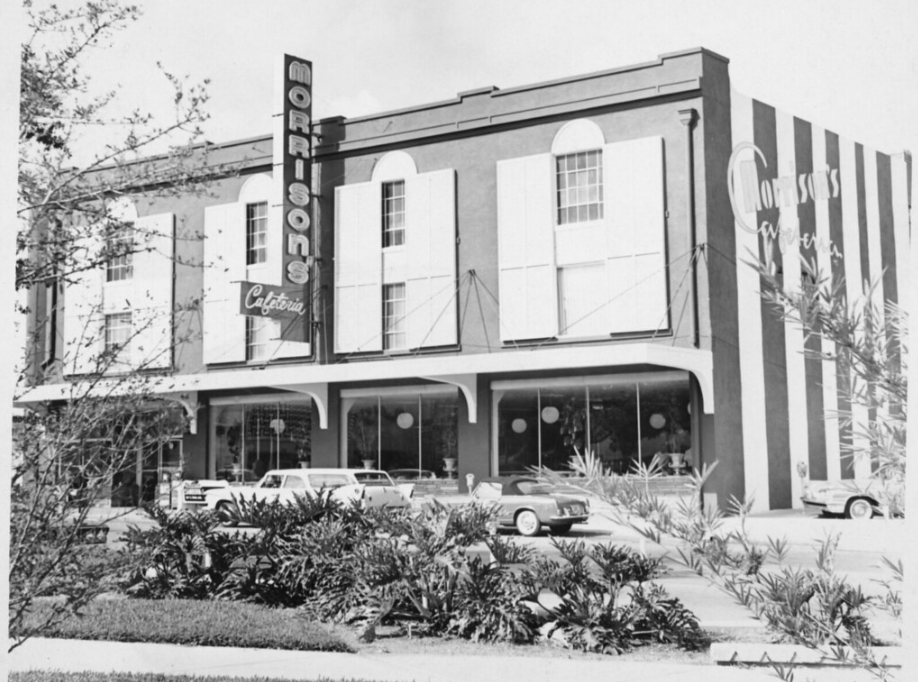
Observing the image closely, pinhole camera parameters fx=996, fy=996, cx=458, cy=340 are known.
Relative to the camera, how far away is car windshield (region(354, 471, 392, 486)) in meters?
A: 6.80

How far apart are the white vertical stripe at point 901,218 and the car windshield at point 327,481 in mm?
3758

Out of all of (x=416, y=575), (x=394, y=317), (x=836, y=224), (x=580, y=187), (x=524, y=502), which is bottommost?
(x=416, y=575)

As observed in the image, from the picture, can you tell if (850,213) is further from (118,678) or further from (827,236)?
(118,678)

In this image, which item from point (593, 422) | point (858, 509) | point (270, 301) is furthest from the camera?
point (270, 301)

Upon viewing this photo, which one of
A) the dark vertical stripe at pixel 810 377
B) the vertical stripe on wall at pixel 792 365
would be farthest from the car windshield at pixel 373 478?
the dark vertical stripe at pixel 810 377

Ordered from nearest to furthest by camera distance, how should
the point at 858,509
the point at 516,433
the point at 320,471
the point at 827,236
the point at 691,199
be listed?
the point at 858,509
the point at 827,236
the point at 516,433
the point at 691,199
the point at 320,471

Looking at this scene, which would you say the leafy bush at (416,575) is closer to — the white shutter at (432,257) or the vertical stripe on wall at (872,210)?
the white shutter at (432,257)

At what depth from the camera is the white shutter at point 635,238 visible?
6492 mm

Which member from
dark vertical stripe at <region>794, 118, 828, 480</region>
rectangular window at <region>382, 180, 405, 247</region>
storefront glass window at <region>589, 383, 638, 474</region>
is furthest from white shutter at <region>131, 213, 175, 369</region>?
dark vertical stripe at <region>794, 118, 828, 480</region>

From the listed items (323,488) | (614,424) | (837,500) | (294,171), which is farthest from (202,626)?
(837,500)

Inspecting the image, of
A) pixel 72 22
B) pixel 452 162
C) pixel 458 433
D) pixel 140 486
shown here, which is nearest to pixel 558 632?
pixel 458 433

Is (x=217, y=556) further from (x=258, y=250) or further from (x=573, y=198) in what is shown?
(x=573, y=198)

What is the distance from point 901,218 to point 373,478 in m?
3.70

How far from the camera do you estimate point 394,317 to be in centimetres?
702
